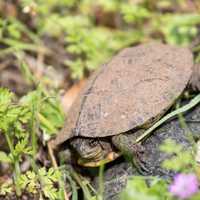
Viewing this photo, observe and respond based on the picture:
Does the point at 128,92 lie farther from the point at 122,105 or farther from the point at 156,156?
the point at 156,156

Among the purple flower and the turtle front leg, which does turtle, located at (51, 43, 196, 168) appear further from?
the purple flower

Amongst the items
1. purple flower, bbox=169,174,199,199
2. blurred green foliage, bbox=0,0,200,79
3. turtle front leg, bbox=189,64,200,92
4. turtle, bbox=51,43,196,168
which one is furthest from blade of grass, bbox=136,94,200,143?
blurred green foliage, bbox=0,0,200,79

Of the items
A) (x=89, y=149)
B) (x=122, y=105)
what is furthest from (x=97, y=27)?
(x=89, y=149)

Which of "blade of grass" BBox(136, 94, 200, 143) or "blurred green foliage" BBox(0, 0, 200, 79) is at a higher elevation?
"blurred green foliage" BBox(0, 0, 200, 79)

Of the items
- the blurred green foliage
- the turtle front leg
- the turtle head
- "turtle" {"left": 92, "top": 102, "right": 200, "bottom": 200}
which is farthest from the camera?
the blurred green foliage

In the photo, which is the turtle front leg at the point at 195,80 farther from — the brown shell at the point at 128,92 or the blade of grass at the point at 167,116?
the blade of grass at the point at 167,116

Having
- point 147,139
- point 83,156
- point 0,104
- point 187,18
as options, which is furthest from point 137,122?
point 187,18

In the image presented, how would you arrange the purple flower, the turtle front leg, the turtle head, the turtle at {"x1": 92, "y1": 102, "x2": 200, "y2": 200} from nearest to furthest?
the purple flower, the turtle at {"x1": 92, "y1": 102, "x2": 200, "y2": 200}, the turtle head, the turtle front leg

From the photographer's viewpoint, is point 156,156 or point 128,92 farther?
point 128,92
